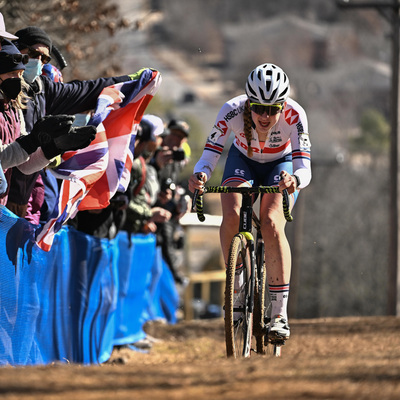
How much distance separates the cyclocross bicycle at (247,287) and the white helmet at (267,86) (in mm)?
715

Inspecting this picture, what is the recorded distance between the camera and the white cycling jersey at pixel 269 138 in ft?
24.5

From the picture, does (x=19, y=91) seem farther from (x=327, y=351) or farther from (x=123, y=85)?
(x=327, y=351)

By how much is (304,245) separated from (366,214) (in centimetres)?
752

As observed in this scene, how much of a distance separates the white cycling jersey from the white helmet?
29 centimetres

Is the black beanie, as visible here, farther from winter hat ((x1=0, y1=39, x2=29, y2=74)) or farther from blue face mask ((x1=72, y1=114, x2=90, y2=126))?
winter hat ((x1=0, y1=39, x2=29, y2=74))

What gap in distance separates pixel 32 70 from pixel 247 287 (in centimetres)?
239

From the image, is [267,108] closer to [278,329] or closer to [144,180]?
[278,329]

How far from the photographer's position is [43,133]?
641 centimetres

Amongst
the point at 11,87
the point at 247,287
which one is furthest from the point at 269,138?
the point at 11,87

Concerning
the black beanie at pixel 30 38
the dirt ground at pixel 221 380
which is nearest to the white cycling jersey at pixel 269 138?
the black beanie at pixel 30 38

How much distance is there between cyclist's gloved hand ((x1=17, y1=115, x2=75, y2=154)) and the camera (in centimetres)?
639

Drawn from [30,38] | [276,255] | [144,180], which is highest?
[30,38]

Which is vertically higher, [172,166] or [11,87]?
[11,87]

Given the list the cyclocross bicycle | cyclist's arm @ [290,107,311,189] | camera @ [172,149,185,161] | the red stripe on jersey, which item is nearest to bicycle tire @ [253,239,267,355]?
the cyclocross bicycle
